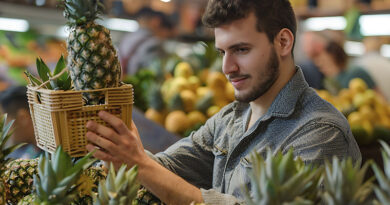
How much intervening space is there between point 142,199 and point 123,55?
414 cm

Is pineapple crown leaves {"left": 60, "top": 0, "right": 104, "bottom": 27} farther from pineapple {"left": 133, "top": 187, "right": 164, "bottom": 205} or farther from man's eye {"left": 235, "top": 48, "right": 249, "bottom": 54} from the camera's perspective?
pineapple {"left": 133, "top": 187, "right": 164, "bottom": 205}

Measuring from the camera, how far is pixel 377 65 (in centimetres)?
539

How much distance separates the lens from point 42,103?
55.7 inches

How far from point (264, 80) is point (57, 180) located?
962 mm

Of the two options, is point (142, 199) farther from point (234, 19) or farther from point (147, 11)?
point (147, 11)

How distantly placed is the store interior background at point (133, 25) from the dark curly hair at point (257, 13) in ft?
3.95

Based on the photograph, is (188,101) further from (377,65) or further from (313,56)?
(377,65)

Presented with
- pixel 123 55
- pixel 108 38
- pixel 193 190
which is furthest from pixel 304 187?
pixel 123 55

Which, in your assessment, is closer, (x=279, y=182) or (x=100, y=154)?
(x=279, y=182)

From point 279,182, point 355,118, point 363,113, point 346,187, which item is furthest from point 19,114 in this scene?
point 363,113

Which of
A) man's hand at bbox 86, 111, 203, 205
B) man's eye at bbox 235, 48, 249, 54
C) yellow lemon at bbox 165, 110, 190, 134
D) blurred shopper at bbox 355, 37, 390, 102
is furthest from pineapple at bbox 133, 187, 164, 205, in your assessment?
blurred shopper at bbox 355, 37, 390, 102

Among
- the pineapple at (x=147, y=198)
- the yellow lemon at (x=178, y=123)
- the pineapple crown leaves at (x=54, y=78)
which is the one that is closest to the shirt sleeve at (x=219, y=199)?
the pineapple at (x=147, y=198)

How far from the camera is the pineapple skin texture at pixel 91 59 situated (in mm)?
1410

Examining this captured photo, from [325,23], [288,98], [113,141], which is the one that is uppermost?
[288,98]
